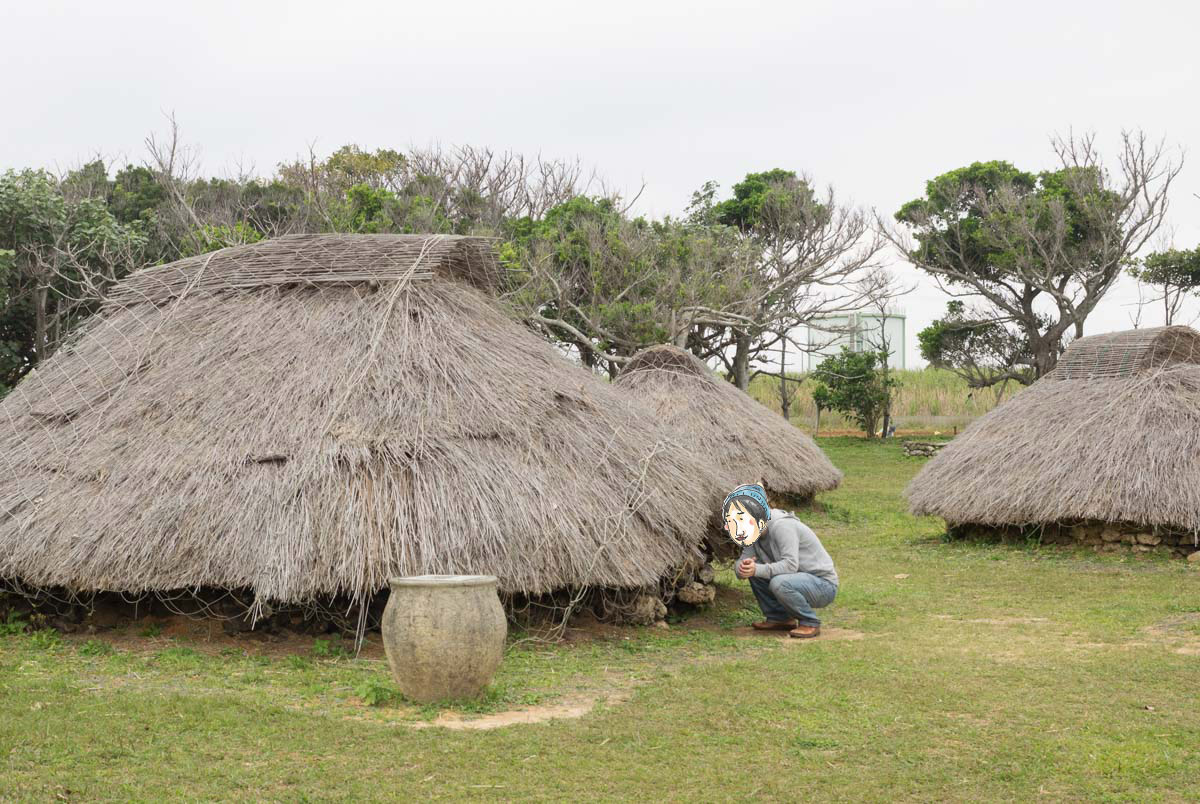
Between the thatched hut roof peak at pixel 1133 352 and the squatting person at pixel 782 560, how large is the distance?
25.6 feet

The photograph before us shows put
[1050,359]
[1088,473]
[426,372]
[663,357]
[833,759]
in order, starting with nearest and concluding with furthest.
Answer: [833,759]
[426,372]
[1088,473]
[663,357]
[1050,359]

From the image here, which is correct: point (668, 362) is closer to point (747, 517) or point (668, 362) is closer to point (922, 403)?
point (747, 517)

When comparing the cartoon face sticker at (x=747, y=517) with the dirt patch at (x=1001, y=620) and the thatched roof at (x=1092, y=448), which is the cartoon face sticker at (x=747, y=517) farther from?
the thatched roof at (x=1092, y=448)

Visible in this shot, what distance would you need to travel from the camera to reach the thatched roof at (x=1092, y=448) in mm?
13883

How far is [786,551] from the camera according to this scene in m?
9.78

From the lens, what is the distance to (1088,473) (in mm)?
14219

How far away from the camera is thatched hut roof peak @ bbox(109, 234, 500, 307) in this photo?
11008 mm

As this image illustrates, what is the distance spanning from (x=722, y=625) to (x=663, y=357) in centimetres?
1103

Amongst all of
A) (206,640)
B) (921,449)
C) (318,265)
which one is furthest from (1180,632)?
(921,449)

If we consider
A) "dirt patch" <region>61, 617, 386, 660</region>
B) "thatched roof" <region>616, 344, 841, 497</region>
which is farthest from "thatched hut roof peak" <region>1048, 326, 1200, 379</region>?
"dirt patch" <region>61, 617, 386, 660</region>

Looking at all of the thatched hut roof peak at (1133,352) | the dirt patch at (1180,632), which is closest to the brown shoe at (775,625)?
the dirt patch at (1180,632)

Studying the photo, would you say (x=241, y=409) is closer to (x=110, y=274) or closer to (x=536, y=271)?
(x=110, y=274)

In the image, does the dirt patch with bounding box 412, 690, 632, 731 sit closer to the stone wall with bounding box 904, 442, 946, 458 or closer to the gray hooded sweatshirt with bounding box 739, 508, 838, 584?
the gray hooded sweatshirt with bounding box 739, 508, 838, 584

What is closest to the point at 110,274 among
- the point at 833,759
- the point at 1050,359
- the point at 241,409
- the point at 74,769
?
the point at 241,409
